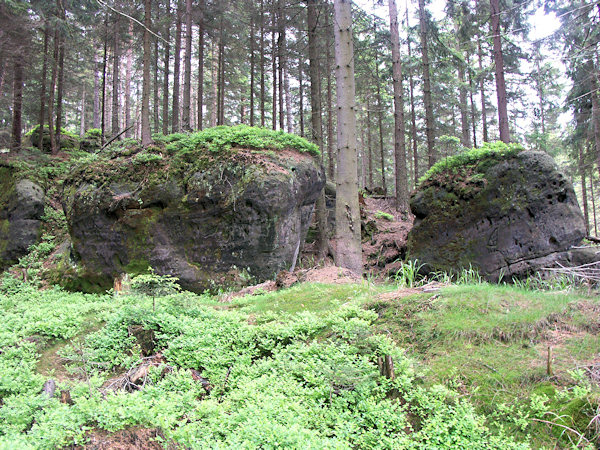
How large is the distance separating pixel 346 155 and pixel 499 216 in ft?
16.1

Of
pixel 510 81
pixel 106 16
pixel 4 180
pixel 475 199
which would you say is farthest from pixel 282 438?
pixel 510 81

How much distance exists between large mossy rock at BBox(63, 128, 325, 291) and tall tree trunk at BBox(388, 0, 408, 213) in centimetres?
731

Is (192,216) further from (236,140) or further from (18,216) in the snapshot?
(18,216)

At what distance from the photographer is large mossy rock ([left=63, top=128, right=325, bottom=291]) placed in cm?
948

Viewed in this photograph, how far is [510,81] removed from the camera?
22.3m

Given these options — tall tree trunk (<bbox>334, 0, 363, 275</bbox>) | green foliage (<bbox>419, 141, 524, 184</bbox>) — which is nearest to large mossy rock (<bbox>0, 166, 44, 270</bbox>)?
tall tree trunk (<bbox>334, 0, 363, 275</bbox>)

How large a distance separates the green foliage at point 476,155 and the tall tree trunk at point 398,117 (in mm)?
5245

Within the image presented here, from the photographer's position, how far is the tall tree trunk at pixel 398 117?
1534 cm

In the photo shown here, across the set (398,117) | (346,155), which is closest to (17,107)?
(346,155)

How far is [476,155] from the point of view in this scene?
1041cm

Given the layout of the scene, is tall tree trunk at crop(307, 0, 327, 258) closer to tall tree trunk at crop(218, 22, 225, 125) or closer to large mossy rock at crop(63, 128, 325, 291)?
large mossy rock at crop(63, 128, 325, 291)

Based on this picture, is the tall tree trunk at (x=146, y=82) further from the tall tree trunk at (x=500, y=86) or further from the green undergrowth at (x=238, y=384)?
the tall tree trunk at (x=500, y=86)

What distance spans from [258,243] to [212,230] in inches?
50.6

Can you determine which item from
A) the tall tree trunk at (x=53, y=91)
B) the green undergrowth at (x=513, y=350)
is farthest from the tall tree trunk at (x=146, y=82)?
the green undergrowth at (x=513, y=350)
